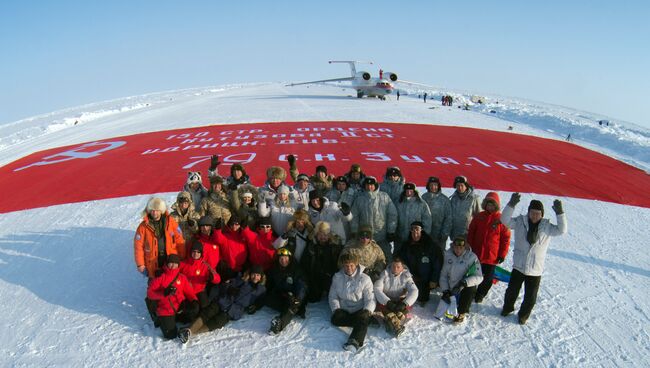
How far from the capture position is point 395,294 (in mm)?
4449

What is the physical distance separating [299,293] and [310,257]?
1.47 ft

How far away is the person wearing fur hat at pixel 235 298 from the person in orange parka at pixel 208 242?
32cm

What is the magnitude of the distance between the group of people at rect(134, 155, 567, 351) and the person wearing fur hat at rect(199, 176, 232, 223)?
0.02 meters

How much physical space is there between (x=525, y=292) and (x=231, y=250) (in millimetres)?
3523

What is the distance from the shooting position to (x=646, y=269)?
5969mm

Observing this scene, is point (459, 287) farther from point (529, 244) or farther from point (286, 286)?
point (286, 286)

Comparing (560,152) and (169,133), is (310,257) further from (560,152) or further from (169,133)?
(169,133)

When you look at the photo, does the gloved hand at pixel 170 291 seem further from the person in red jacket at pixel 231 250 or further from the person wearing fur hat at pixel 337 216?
the person wearing fur hat at pixel 337 216

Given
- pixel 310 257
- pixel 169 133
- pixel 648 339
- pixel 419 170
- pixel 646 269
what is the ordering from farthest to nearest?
pixel 169 133
pixel 419 170
pixel 646 269
pixel 310 257
pixel 648 339

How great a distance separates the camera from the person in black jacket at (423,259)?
15.1 ft

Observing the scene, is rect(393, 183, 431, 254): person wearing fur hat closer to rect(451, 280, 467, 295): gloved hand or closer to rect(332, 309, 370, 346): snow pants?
rect(451, 280, 467, 295): gloved hand

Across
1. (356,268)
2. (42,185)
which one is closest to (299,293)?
(356,268)

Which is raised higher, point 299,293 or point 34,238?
point 299,293

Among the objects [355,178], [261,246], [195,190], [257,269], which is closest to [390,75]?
[355,178]
